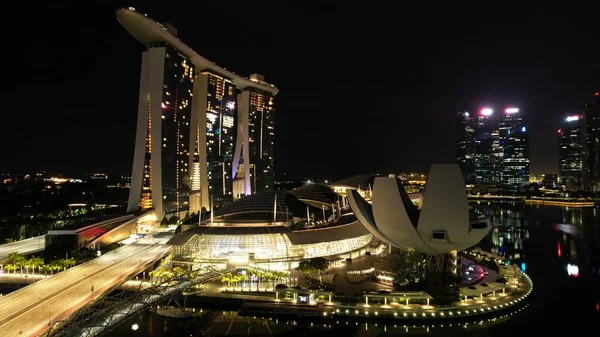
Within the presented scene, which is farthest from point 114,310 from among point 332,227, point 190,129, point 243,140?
point 243,140

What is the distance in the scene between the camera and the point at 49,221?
5938 cm

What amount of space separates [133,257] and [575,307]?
3949 centimetres

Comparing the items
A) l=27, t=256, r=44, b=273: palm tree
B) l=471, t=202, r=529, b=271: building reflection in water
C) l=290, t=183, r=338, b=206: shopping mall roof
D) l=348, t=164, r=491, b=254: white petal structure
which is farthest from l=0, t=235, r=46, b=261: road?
l=471, t=202, r=529, b=271: building reflection in water

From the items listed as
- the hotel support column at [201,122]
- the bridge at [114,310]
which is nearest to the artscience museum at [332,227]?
the bridge at [114,310]

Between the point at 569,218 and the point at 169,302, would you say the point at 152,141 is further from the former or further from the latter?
the point at 569,218

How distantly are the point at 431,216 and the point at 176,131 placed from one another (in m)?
52.8

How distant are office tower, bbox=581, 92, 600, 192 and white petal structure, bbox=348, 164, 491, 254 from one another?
169526 millimetres

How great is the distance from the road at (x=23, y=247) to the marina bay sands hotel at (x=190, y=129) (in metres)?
16.3

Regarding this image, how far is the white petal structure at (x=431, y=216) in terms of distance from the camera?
2753cm

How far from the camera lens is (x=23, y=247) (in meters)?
43.8

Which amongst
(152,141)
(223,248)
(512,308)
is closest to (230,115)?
(152,141)

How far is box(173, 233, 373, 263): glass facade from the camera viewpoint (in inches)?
1535

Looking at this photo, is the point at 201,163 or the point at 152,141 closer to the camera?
the point at 152,141

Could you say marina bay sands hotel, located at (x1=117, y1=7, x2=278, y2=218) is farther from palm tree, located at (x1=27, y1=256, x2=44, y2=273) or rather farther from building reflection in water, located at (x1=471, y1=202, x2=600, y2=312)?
building reflection in water, located at (x1=471, y1=202, x2=600, y2=312)
